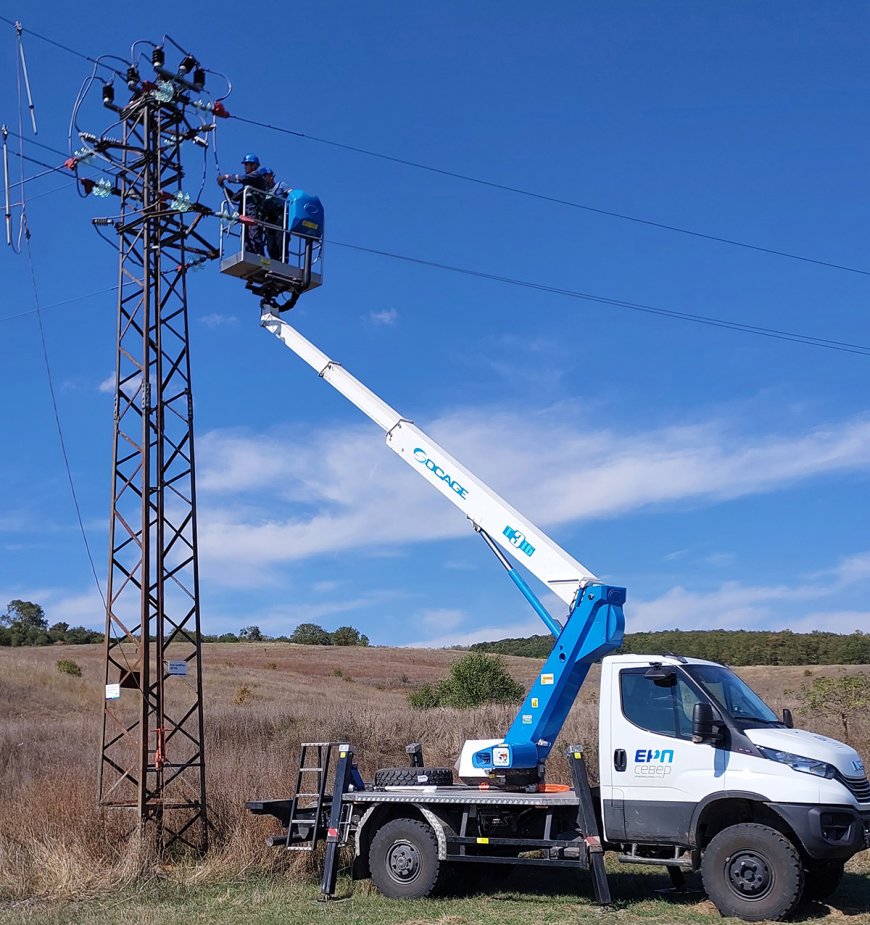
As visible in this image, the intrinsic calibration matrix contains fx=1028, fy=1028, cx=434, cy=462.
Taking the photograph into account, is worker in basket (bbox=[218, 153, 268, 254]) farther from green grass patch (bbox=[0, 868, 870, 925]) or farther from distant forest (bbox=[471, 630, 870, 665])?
distant forest (bbox=[471, 630, 870, 665])

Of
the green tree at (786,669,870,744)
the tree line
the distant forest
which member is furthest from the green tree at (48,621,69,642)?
the green tree at (786,669,870,744)

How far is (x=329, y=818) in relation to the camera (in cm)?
1237

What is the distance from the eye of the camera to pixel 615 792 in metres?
10.9

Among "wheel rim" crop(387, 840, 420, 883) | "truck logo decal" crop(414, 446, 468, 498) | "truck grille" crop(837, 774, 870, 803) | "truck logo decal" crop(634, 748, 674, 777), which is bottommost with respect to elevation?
"wheel rim" crop(387, 840, 420, 883)

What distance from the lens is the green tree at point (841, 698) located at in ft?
75.5

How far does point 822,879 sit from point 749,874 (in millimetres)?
1506

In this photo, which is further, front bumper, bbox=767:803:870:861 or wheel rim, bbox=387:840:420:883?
wheel rim, bbox=387:840:420:883

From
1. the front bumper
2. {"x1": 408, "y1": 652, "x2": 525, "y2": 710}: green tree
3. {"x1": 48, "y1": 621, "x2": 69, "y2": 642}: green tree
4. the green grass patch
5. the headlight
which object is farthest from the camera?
{"x1": 48, "y1": 621, "x2": 69, "y2": 642}: green tree

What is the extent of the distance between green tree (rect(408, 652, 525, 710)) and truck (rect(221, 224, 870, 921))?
833 inches

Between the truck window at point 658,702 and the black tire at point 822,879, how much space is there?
6.64 feet

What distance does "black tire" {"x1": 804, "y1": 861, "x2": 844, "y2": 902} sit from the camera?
10797 millimetres

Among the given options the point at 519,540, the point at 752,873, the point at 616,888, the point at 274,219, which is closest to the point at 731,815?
the point at 752,873

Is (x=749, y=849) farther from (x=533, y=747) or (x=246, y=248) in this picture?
(x=246, y=248)

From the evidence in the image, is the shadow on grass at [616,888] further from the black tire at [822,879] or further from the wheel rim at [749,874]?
the wheel rim at [749,874]
